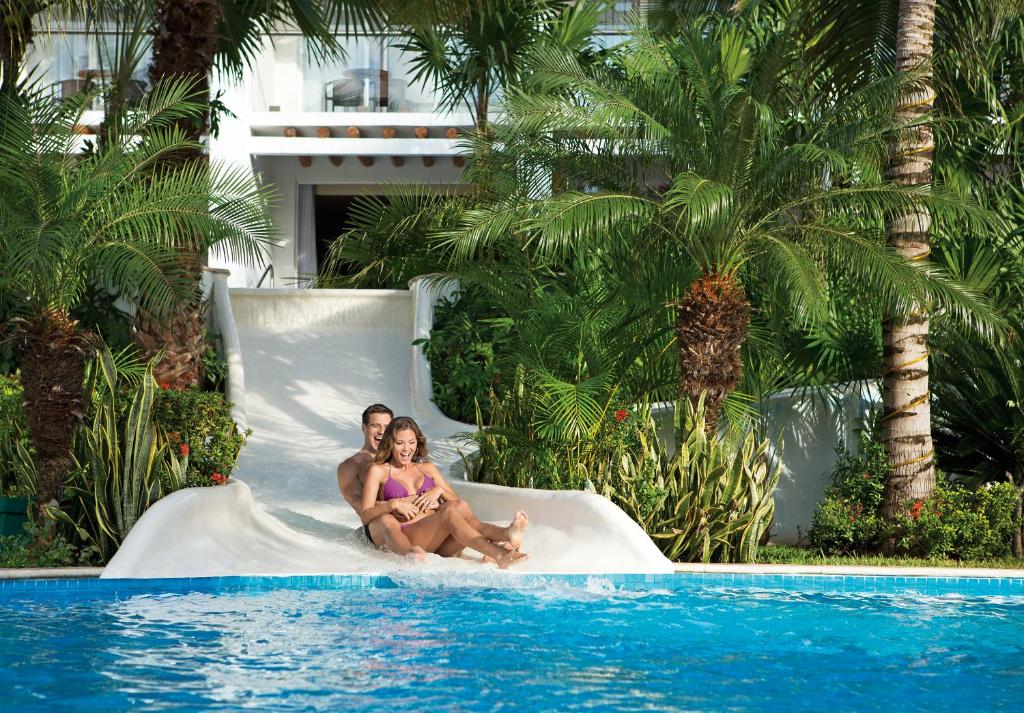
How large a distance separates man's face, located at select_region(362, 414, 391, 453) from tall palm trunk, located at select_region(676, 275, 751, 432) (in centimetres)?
224

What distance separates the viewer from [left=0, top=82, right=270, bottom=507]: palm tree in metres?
7.71

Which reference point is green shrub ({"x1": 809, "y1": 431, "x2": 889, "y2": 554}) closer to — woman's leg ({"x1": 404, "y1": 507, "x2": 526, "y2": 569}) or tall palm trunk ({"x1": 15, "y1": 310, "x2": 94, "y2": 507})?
woman's leg ({"x1": 404, "y1": 507, "x2": 526, "y2": 569})

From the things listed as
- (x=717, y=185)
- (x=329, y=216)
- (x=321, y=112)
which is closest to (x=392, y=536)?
(x=717, y=185)

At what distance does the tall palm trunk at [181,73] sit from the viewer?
34.9 ft

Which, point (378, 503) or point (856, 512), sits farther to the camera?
point (856, 512)

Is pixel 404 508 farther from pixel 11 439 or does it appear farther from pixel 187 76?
pixel 187 76

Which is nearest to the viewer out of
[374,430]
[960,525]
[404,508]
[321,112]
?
[404,508]

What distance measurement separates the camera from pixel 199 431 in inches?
349

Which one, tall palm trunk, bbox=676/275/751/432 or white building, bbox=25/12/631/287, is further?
white building, bbox=25/12/631/287

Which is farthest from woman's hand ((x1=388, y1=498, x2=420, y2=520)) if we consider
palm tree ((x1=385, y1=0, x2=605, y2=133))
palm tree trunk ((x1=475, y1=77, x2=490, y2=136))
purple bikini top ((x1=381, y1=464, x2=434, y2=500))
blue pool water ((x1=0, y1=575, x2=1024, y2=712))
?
palm tree trunk ((x1=475, y1=77, x2=490, y2=136))

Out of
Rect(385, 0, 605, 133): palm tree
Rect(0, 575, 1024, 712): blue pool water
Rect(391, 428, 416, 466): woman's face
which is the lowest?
Rect(0, 575, 1024, 712): blue pool water

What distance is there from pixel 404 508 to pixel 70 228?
2771mm

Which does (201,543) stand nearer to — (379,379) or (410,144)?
(379,379)

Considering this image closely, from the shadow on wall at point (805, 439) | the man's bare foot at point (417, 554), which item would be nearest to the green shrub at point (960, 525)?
the shadow on wall at point (805, 439)
